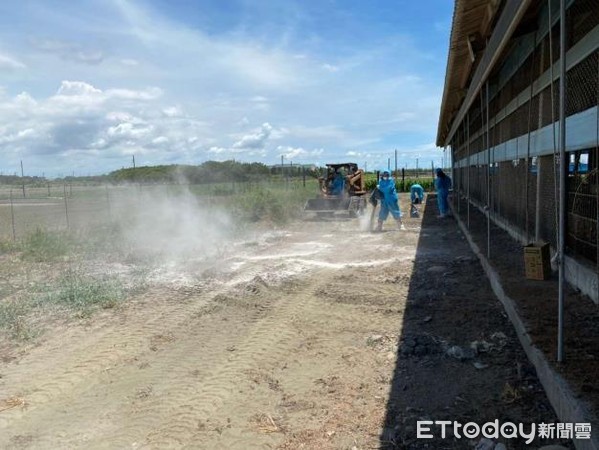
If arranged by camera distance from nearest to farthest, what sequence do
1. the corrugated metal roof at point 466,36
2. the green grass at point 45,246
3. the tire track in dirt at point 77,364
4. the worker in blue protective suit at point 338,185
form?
the tire track in dirt at point 77,364 < the corrugated metal roof at point 466,36 < the green grass at point 45,246 < the worker in blue protective suit at point 338,185

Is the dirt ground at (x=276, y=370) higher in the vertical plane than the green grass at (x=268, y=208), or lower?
lower

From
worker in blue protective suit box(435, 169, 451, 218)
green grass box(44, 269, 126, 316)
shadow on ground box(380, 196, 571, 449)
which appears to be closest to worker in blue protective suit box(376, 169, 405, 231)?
worker in blue protective suit box(435, 169, 451, 218)

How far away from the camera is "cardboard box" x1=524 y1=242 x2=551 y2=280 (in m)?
6.52

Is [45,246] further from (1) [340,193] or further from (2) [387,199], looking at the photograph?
(1) [340,193]

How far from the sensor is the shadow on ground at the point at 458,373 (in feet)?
11.7

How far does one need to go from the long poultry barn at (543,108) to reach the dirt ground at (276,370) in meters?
1.31

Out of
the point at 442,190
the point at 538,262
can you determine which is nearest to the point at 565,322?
the point at 538,262

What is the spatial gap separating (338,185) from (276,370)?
15662mm

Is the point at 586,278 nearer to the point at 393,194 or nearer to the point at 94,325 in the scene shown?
the point at 94,325

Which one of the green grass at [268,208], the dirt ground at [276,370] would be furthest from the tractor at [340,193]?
the dirt ground at [276,370]

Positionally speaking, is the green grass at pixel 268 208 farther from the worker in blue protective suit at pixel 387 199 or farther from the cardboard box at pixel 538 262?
the cardboard box at pixel 538 262

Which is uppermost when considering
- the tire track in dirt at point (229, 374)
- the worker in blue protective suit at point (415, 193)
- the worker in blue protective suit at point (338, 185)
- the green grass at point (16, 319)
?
the worker in blue protective suit at point (338, 185)

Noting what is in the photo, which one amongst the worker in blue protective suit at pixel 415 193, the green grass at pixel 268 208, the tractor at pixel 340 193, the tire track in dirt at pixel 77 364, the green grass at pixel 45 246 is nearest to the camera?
the tire track in dirt at pixel 77 364

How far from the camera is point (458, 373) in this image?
4.50 metres
